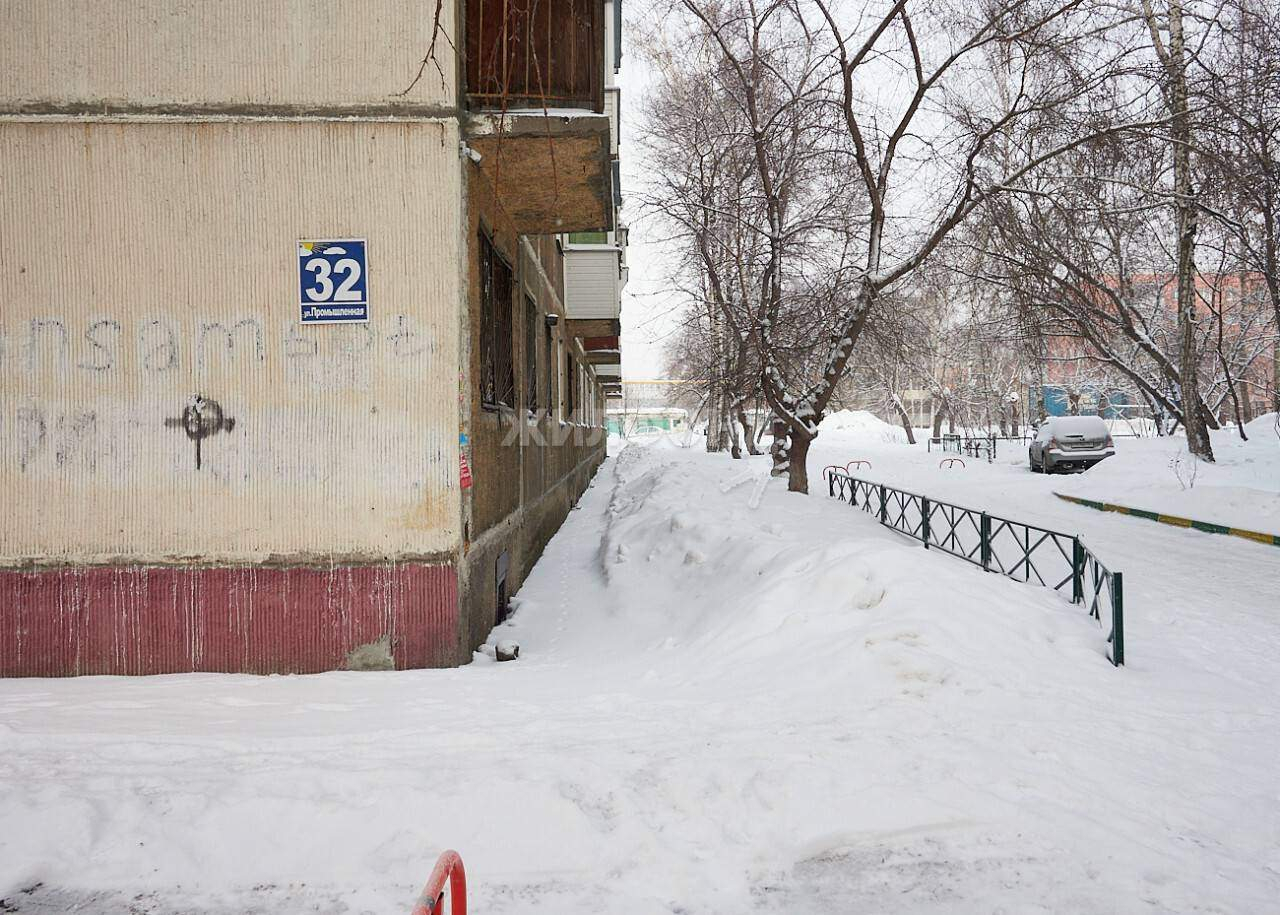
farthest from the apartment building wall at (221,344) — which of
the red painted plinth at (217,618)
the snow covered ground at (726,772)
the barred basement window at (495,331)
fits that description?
the barred basement window at (495,331)

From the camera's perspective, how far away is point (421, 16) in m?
5.21

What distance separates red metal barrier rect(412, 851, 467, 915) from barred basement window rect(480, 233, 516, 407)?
4.54m

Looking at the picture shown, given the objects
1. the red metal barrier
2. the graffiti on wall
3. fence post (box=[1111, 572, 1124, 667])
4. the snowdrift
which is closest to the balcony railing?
the graffiti on wall

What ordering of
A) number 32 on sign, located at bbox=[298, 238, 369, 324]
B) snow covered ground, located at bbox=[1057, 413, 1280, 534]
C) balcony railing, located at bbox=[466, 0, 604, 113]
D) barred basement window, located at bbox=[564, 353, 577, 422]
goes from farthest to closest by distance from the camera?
barred basement window, located at bbox=[564, 353, 577, 422] → snow covered ground, located at bbox=[1057, 413, 1280, 534] → balcony railing, located at bbox=[466, 0, 604, 113] → number 32 on sign, located at bbox=[298, 238, 369, 324]

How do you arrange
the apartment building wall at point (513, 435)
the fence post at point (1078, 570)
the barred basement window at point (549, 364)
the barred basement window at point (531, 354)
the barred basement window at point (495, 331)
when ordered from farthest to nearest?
the barred basement window at point (549, 364)
the barred basement window at point (531, 354)
the fence post at point (1078, 570)
the barred basement window at point (495, 331)
the apartment building wall at point (513, 435)

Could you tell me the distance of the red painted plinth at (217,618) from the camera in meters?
5.10

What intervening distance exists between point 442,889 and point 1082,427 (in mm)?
25353

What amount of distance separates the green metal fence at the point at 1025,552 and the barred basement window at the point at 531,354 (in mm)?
5402

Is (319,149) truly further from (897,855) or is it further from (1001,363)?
(1001,363)

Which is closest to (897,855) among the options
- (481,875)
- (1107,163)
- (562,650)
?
(481,875)

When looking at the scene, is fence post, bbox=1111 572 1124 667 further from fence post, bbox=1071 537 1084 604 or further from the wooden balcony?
the wooden balcony

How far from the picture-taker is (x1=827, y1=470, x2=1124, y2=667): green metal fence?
18.8 ft

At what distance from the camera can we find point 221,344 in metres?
5.23

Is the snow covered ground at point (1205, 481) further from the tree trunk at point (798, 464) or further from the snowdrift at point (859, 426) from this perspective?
the snowdrift at point (859, 426)
